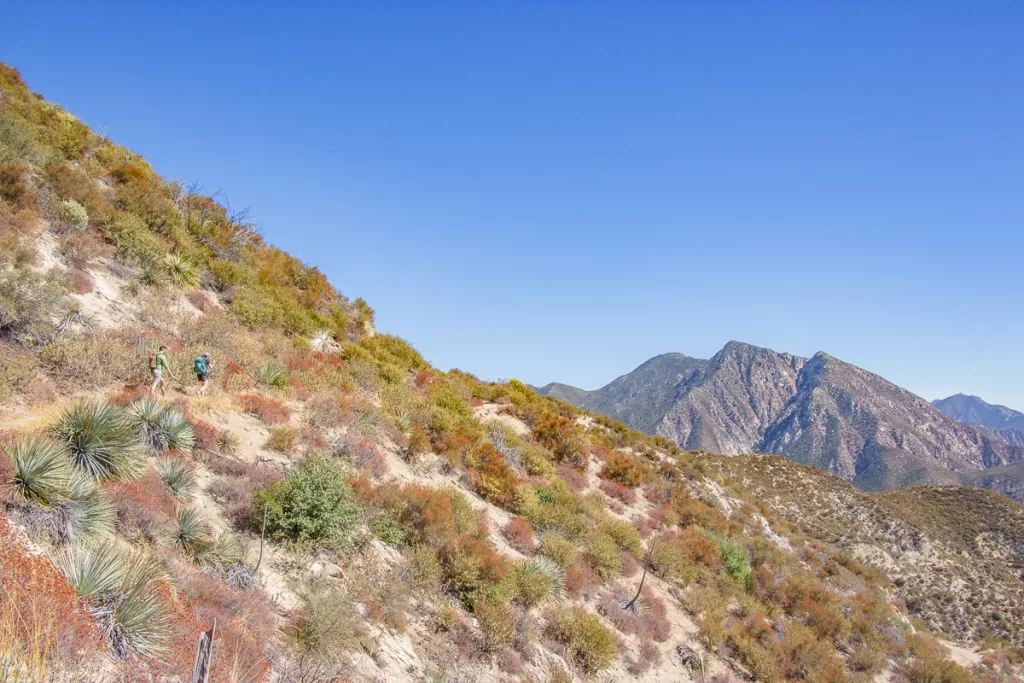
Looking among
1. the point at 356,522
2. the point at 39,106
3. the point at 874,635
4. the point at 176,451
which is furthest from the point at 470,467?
the point at 39,106

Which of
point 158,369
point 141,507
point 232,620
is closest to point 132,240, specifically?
point 158,369

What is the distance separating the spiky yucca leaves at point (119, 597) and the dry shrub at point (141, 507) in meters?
1.32

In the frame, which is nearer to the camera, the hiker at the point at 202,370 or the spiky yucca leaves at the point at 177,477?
the spiky yucca leaves at the point at 177,477

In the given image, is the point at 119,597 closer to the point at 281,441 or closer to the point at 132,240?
the point at 281,441

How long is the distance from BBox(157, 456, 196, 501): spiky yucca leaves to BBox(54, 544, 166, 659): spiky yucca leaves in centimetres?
272

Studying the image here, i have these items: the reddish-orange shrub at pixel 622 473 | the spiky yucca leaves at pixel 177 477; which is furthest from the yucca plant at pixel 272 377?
the reddish-orange shrub at pixel 622 473

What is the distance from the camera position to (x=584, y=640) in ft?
32.3

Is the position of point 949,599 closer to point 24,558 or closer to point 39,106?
point 24,558

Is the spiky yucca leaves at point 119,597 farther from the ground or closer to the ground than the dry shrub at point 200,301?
closer to the ground

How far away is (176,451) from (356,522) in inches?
132

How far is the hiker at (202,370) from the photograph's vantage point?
11211mm

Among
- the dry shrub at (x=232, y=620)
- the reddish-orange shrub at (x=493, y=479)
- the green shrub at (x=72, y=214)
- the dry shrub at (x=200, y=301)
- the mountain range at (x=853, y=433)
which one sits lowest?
the dry shrub at (x=232, y=620)

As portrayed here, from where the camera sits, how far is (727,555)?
16844 millimetres

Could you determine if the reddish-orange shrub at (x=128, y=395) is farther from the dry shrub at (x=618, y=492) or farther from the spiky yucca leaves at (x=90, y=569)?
the dry shrub at (x=618, y=492)
